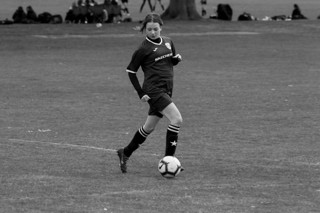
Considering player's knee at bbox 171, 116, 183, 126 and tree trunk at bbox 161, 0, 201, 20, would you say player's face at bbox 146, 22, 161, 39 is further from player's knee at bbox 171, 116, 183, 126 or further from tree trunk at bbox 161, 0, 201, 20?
tree trunk at bbox 161, 0, 201, 20

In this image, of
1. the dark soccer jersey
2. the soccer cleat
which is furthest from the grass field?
the dark soccer jersey

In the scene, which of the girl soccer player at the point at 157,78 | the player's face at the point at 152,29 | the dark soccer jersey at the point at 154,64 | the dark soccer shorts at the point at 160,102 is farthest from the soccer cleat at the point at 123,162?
the player's face at the point at 152,29

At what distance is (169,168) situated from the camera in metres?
12.2

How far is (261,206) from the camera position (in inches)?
416

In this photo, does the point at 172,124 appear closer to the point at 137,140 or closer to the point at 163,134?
the point at 137,140

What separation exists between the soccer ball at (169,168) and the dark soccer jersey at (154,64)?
867 millimetres

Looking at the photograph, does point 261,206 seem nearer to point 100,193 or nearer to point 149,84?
point 100,193

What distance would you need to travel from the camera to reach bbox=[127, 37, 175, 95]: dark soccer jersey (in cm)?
1262

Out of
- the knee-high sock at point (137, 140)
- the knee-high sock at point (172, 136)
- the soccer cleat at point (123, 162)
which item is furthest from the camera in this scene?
the knee-high sock at point (137, 140)

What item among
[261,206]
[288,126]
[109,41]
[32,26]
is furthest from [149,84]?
[32,26]

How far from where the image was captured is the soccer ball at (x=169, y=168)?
480 inches

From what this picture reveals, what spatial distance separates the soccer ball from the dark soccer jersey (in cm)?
87

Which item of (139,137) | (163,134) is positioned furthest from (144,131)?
(163,134)

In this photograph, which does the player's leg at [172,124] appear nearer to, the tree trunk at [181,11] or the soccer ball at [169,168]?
the soccer ball at [169,168]
